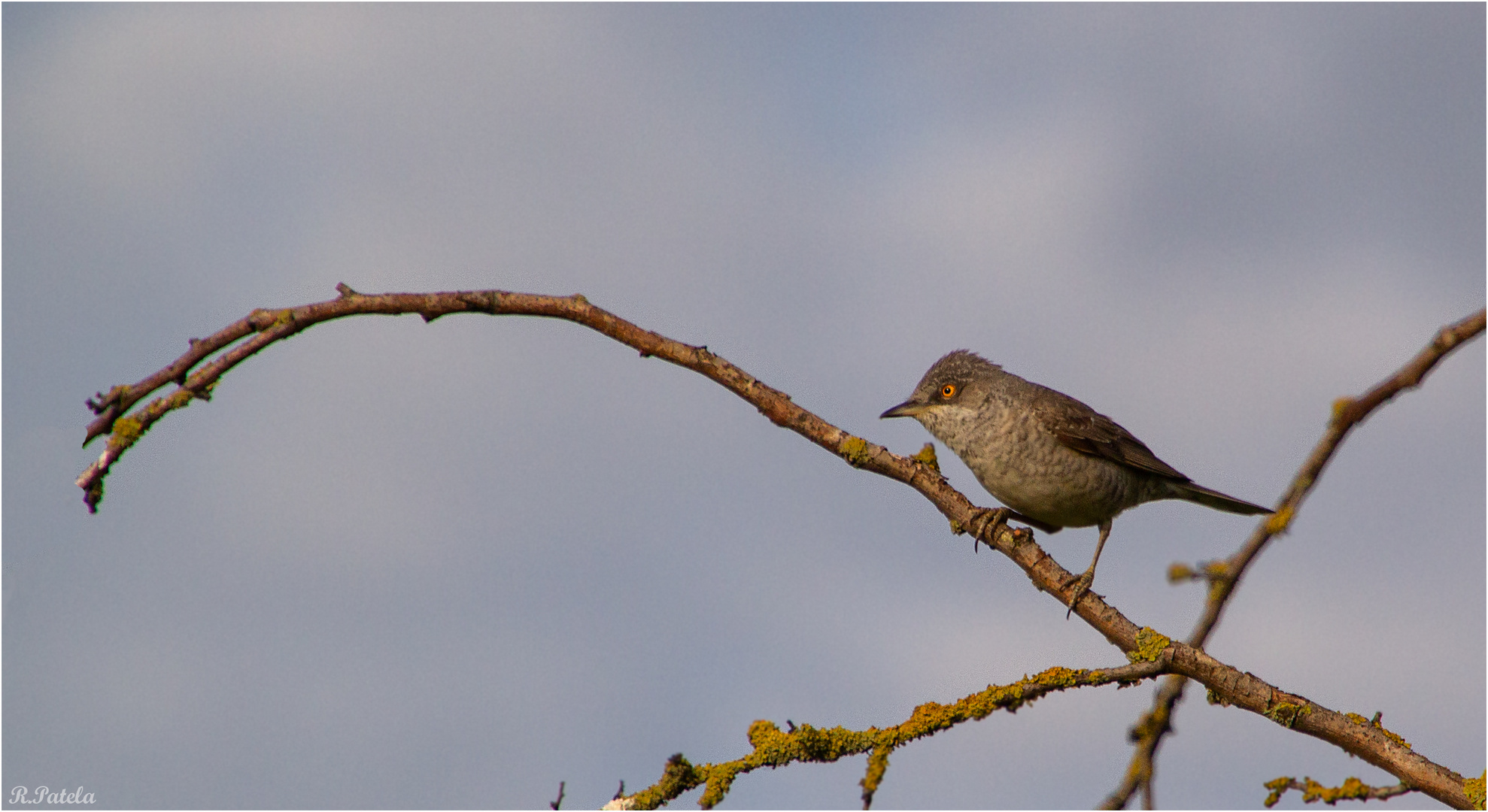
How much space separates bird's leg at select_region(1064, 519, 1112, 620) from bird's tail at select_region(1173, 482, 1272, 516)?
1122 millimetres

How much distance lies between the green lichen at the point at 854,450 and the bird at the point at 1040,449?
3071 mm

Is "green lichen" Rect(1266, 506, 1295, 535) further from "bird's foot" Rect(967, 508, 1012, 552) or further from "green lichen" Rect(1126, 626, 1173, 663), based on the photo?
"bird's foot" Rect(967, 508, 1012, 552)

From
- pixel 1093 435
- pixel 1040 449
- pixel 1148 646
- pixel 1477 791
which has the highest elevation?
pixel 1093 435

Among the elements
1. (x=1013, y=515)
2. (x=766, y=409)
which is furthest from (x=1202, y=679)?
(x=1013, y=515)

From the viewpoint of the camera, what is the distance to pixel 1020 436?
7.97 meters

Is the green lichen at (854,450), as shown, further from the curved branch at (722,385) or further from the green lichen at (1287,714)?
the green lichen at (1287,714)

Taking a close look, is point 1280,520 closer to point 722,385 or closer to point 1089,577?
point 722,385

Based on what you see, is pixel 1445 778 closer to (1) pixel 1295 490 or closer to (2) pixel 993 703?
(2) pixel 993 703

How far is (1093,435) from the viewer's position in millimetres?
8289

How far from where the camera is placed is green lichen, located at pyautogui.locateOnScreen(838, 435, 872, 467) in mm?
4789

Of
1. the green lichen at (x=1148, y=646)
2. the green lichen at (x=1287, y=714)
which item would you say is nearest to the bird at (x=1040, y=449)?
the green lichen at (x=1148, y=646)

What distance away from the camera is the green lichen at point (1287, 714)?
13.6 feet

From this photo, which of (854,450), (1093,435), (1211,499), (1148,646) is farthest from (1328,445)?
(1211,499)

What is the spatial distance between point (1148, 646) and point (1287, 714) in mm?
515
